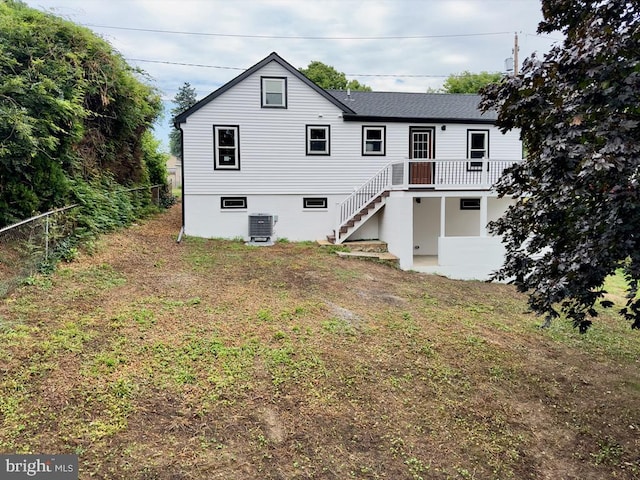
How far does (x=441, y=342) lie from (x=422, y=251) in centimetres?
813

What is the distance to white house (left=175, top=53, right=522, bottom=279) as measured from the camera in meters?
12.8

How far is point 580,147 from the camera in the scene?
3.17 metres

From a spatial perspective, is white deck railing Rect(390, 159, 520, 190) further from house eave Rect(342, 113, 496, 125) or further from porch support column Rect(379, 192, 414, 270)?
house eave Rect(342, 113, 496, 125)

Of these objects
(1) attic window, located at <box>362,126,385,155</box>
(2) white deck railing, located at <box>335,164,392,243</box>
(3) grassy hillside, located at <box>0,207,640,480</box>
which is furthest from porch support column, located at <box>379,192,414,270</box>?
(3) grassy hillside, located at <box>0,207,640,480</box>

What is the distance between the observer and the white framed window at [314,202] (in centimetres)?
1367

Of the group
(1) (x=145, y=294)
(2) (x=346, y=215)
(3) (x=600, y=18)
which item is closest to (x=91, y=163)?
(1) (x=145, y=294)

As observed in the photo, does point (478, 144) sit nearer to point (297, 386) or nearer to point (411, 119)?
point (411, 119)

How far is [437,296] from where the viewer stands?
8766 mm

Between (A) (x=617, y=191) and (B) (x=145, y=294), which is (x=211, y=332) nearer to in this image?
(B) (x=145, y=294)

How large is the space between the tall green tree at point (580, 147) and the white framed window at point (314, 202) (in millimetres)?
9418

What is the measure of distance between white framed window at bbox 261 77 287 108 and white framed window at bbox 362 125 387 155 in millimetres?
2950
